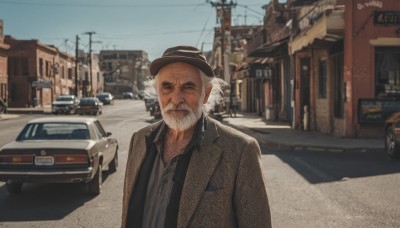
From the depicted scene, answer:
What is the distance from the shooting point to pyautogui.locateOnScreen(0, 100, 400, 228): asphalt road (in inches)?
288

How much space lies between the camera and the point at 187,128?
279 centimetres

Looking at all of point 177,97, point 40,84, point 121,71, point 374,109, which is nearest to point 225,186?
point 177,97

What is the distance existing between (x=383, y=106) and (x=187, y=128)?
1782 centimetres

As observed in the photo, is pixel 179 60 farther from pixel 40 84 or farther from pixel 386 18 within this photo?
pixel 40 84

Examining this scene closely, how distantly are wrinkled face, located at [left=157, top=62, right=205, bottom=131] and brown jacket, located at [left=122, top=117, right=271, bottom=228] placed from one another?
0.19 meters

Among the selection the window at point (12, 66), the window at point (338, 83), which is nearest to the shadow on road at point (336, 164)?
the window at point (338, 83)

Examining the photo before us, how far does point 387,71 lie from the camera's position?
19.5 metres

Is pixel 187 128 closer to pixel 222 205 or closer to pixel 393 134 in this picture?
pixel 222 205

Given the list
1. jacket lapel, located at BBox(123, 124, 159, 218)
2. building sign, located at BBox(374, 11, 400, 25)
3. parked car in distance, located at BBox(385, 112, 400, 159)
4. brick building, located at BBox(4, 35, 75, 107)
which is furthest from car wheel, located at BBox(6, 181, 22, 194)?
brick building, located at BBox(4, 35, 75, 107)

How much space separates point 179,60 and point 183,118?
30cm

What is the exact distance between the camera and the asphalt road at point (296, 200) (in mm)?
7305

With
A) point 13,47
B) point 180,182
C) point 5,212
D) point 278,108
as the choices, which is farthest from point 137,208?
point 13,47

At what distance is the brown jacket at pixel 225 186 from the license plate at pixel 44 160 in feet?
21.7

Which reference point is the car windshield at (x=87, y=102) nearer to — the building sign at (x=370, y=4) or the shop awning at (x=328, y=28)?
the shop awning at (x=328, y=28)
